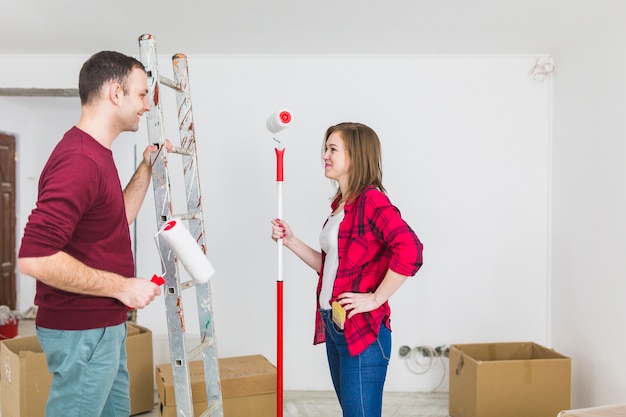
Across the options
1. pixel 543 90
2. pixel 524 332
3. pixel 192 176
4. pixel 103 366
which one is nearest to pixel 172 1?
pixel 192 176

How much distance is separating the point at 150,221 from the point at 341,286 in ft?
6.50

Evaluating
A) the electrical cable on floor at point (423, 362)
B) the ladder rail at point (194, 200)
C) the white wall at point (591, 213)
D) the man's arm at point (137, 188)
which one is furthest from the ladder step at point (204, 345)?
the white wall at point (591, 213)

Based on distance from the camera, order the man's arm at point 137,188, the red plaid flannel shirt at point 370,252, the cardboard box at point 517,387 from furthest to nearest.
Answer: the cardboard box at point 517,387
the man's arm at point 137,188
the red plaid flannel shirt at point 370,252

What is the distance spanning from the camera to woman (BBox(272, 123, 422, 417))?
1.77 meters

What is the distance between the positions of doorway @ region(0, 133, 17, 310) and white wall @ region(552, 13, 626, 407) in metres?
4.94

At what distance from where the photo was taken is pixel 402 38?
3109 millimetres

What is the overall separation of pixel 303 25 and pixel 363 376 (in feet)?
6.10

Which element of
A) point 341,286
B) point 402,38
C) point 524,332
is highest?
point 402,38

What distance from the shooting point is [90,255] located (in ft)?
5.04

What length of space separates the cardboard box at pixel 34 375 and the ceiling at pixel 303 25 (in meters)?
1.64

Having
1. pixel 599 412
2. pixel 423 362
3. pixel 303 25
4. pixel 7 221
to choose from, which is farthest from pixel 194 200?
pixel 7 221

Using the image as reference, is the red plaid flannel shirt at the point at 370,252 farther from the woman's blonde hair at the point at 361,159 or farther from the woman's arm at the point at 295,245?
the woman's arm at the point at 295,245

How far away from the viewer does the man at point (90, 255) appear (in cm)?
140

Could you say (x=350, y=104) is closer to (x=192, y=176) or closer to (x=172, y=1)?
(x=172, y=1)
